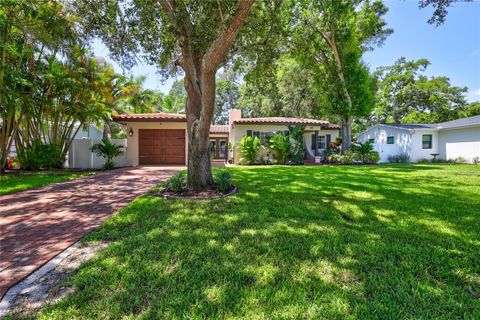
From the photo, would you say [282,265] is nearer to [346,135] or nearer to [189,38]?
[189,38]

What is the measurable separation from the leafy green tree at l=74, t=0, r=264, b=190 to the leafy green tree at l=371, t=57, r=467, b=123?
30.7 meters

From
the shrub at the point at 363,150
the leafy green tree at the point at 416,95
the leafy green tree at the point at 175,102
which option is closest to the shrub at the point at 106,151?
the leafy green tree at the point at 175,102

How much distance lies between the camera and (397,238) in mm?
3500

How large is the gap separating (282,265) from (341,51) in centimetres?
1886

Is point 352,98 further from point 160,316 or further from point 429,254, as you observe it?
point 160,316

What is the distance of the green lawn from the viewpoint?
2053mm

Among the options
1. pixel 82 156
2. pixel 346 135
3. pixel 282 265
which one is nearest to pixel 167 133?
pixel 82 156

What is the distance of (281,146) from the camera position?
15.9 m

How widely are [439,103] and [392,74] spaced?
6976 millimetres

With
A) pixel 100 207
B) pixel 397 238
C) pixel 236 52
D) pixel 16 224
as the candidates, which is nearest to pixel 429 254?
pixel 397 238

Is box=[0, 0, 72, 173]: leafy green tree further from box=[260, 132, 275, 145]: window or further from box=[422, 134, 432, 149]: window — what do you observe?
box=[422, 134, 432, 149]: window

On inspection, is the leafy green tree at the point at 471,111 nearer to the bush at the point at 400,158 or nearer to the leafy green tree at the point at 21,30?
the bush at the point at 400,158

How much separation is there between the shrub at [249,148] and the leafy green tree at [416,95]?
23747mm

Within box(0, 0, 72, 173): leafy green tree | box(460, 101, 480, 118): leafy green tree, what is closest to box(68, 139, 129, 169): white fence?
box(0, 0, 72, 173): leafy green tree
